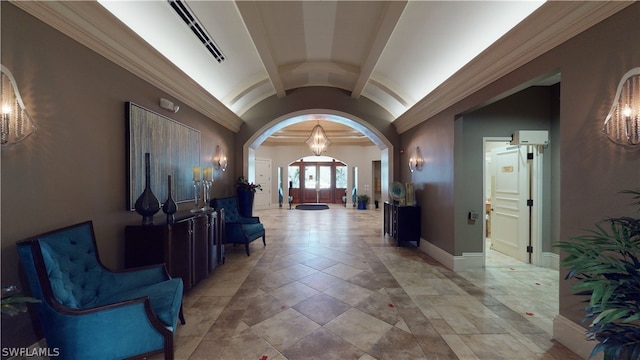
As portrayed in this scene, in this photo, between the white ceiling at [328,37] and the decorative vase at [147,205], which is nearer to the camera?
the decorative vase at [147,205]

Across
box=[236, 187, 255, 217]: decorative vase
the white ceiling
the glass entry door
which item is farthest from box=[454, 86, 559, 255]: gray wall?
the glass entry door

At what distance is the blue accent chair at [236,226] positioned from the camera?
14.0 feet

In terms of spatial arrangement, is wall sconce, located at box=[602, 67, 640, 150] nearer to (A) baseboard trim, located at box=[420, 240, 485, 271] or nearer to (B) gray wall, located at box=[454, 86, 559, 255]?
(B) gray wall, located at box=[454, 86, 559, 255]

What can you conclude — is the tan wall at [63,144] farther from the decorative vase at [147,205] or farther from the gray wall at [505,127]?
the gray wall at [505,127]

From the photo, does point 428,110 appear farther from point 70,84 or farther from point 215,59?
point 70,84

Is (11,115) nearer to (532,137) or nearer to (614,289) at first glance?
(614,289)

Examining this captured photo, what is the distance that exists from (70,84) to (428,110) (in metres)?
4.59

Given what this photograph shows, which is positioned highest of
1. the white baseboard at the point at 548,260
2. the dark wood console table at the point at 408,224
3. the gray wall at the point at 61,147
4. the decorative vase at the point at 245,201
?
the gray wall at the point at 61,147

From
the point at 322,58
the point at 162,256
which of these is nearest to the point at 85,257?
the point at 162,256

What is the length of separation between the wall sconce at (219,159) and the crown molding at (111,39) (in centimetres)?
129

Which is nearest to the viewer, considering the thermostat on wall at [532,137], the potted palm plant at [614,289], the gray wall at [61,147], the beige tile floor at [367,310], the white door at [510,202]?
the potted palm plant at [614,289]

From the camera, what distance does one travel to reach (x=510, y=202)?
4203 millimetres

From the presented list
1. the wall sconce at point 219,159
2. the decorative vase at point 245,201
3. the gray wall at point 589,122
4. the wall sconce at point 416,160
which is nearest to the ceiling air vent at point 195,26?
the wall sconce at point 219,159

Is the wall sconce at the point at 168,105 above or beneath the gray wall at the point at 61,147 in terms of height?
above
